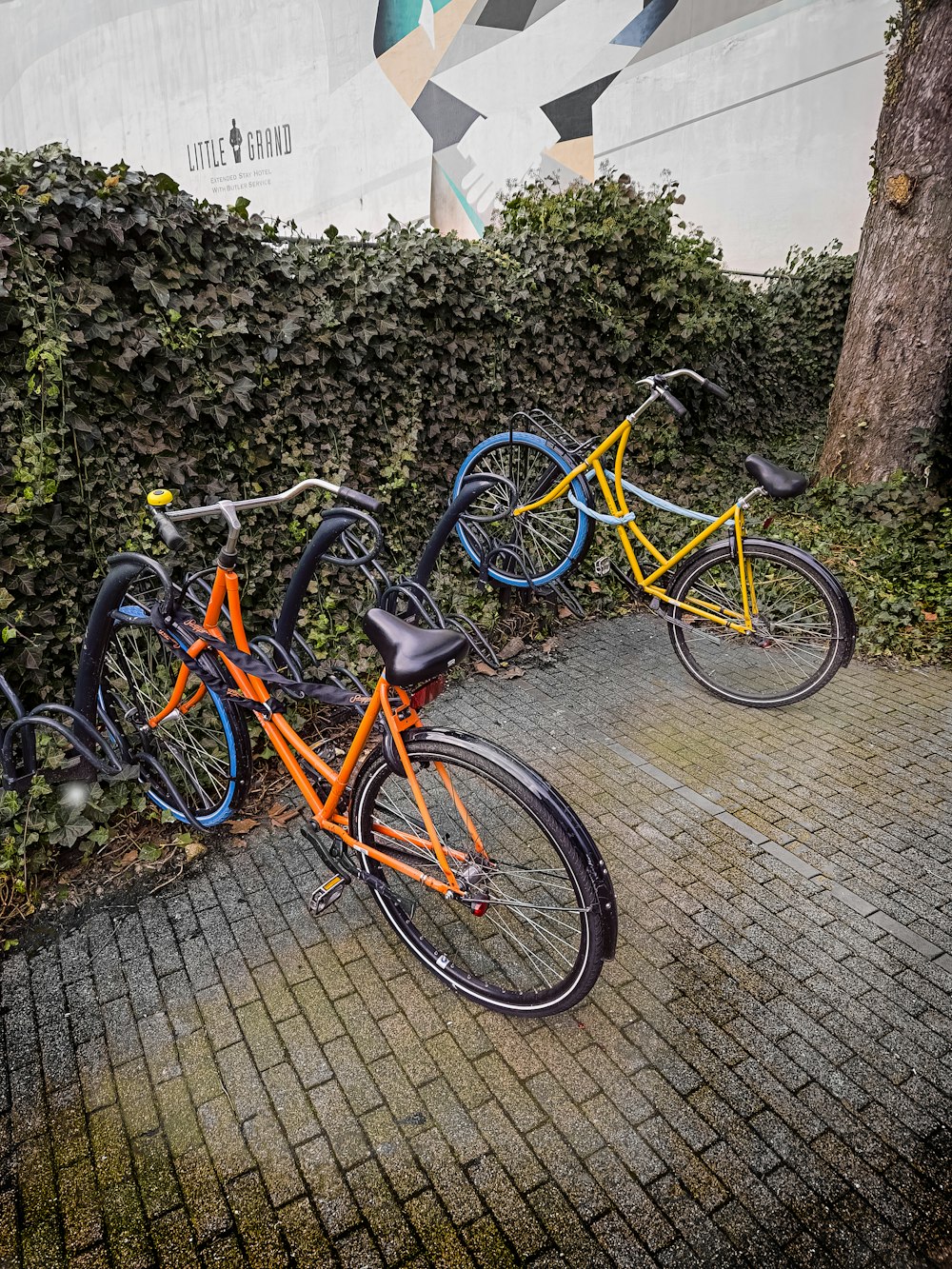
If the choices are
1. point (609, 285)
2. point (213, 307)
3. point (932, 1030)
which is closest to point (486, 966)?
point (932, 1030)

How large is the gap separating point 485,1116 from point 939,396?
5852 mm

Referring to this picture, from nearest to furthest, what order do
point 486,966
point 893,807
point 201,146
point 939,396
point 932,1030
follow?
point 932,1030 → point 486,966 → point 893,807 → point 939,396 → point 201,146

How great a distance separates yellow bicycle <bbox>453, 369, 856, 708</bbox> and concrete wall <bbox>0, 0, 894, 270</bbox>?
6.36 m

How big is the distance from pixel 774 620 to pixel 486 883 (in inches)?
99.7

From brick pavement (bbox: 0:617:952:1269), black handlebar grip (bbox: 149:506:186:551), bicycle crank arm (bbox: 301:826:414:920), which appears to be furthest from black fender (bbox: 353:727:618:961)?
black handlebar grip (bbox: 149:506:186:551)

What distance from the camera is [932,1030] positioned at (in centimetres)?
234

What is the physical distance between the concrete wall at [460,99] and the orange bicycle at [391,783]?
8.71 m

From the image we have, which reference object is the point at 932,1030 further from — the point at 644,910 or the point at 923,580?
the point at 923,580

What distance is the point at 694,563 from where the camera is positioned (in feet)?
13.5

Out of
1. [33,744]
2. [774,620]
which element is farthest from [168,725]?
[774,620]

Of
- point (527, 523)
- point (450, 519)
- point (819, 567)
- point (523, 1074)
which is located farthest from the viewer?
point (527, 523)

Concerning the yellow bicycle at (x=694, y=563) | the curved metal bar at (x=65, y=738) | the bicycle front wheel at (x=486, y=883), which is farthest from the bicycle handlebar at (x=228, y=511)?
the yellow bicycle at (x=694, y=563)

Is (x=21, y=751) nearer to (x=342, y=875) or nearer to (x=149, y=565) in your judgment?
(x=149, y=565)

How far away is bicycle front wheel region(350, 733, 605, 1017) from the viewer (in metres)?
2.14
